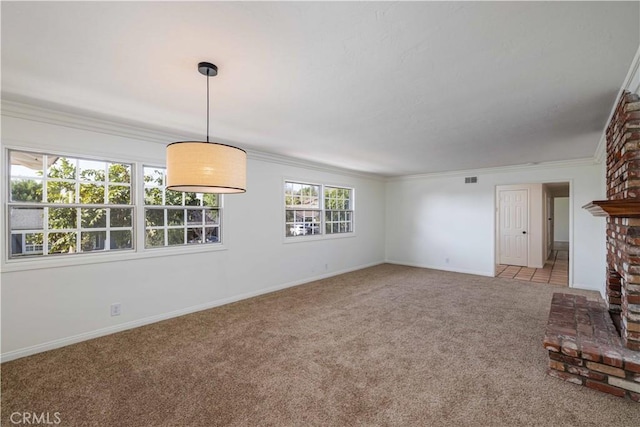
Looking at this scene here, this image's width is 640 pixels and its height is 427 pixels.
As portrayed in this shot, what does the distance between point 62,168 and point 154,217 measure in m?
1.00

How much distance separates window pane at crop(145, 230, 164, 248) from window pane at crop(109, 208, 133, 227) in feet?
0.82

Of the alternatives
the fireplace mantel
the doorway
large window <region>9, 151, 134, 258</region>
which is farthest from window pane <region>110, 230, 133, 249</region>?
the doorway

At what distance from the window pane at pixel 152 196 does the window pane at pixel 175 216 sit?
190 mm

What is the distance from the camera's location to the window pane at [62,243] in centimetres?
297

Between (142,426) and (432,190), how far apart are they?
6.61m

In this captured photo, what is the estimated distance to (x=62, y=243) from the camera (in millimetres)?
3027

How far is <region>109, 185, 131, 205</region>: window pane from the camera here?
131 inches

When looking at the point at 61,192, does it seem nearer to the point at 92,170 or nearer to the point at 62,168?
the point at 62,168

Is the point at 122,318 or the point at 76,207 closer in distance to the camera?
the point at 76,207

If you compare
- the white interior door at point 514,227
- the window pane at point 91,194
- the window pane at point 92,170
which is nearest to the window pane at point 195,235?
the window pane at point 91,194

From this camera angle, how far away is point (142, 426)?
1850 millimetres

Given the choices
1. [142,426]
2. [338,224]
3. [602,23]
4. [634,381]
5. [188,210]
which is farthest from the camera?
[338,224]

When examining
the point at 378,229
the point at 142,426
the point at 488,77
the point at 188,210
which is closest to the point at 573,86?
the point at 488,77

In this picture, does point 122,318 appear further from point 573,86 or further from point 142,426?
point 573,86
